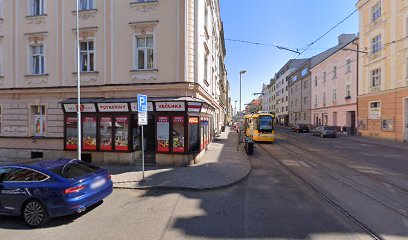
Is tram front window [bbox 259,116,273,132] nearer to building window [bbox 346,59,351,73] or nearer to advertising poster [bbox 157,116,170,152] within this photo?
advertising poster [bbox 157,116,170,152]

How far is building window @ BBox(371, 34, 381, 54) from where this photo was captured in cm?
2466

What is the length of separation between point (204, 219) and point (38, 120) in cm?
1216

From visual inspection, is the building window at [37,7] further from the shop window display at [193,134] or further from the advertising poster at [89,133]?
the shop window display at [193,134]

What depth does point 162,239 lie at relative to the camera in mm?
4402

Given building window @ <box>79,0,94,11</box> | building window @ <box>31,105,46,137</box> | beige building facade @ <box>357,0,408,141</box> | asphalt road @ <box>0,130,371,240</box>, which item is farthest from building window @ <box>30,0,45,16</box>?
beige building facade @ <box>357,0,408,141</box>

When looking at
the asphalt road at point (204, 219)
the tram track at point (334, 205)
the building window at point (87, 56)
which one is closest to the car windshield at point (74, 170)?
the asphalt road at point (204, 219)

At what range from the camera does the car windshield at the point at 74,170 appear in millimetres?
5367

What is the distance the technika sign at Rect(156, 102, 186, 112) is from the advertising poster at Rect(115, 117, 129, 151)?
1.82 meters

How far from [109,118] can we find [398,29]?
25780 millimetres

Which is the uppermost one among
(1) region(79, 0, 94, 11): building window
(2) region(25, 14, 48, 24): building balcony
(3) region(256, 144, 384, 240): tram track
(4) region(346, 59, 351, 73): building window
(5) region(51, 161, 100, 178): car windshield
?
(4) region(346, 59, 351, 73): building window

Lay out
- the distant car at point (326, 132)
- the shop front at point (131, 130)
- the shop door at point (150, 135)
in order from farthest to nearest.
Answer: the distant car at point (326, 132), the shop door at point (150, 135), the shop front at point (131, 130)

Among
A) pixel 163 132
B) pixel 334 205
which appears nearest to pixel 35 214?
pixel 163 132

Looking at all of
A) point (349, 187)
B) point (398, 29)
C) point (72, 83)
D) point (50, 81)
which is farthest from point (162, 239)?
point (398, 29)

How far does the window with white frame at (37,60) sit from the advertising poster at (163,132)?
747 centimetres
